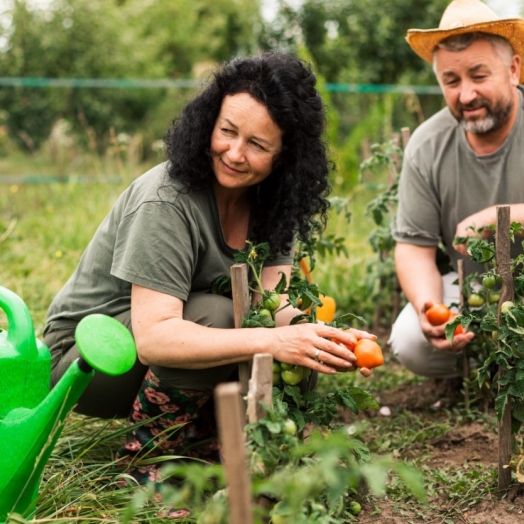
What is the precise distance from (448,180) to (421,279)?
38 centimetres

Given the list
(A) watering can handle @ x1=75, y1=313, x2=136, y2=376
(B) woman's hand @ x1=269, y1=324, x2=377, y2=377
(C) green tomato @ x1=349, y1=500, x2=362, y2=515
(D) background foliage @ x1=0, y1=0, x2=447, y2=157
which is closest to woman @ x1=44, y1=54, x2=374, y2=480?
(B) woman's hand @ x1=269, y1=324, x2=377, y2=377

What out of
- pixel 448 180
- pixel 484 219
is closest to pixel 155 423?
pixel 484 219

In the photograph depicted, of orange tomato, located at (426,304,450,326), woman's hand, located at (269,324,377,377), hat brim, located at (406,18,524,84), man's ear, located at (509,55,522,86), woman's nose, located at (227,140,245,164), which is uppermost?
hat brim, located at (406,18,524,84)

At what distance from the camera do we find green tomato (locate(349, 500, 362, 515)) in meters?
2.07

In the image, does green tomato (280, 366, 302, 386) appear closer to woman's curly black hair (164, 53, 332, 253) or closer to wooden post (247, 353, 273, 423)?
wooden post (247, 353, 273, 423)

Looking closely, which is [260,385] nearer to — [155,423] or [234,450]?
[234,450]

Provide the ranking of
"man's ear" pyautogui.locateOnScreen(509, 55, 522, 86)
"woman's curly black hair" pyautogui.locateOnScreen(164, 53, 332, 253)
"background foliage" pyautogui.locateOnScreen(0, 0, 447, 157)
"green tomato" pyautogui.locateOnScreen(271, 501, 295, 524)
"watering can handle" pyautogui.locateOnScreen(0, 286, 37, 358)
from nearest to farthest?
"green tomato" pyautogui.locateOnScreen(271, 501, 295, 524), "watering can handle" pyautogui.locateOnScreen(0, 286, 37, 358), "woman's curly black hair" pyautogui.locateOnScreen(164, 53, 332, 253), "man's ear" pyautogui.locateOnScreen(509, 55, 522, 86), "background foliage" pyautogui.locateOnScreen(0, 0, 447, 157)

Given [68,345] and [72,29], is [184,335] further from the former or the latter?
[72,29]

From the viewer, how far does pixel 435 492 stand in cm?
234

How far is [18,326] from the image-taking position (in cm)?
188

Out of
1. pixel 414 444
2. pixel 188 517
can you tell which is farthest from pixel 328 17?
pixel 188 517

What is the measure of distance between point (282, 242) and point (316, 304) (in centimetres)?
31

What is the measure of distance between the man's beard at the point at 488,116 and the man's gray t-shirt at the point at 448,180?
10 cm

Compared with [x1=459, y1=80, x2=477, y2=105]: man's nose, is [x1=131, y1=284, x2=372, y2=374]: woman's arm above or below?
below
